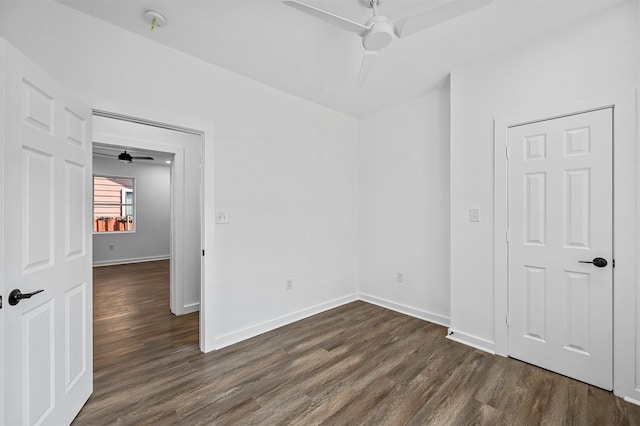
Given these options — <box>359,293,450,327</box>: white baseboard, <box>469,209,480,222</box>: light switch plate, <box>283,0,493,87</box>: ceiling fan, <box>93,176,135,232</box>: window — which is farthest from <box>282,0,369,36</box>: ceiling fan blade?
<box>93,176,135,232</box>: window

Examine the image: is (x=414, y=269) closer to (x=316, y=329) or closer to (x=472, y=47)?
→ (x=316, y=329)

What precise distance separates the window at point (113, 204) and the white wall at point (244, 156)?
20.0 feet

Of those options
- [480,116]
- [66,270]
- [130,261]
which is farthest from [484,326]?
[130,261]

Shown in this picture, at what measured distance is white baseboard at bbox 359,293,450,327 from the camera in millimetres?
3238

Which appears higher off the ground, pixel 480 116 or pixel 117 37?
pixel 117 37

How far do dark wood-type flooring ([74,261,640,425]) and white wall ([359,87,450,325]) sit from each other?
581mm

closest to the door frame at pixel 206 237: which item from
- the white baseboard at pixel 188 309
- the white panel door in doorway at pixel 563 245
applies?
the white baseboard at pixel 188 309

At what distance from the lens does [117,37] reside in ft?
7.07

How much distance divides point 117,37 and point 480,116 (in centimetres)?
314

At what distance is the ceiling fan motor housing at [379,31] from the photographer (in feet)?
5.66

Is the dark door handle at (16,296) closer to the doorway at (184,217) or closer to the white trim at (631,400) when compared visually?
the doorway at (184,217)

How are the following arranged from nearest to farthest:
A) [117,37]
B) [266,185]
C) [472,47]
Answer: [117,37], [472,47], [266,185]

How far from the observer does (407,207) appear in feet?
11.8

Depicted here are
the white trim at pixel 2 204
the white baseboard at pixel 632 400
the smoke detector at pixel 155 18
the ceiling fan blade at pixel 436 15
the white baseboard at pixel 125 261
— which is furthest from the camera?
the white baseboard at pixel 125 261
